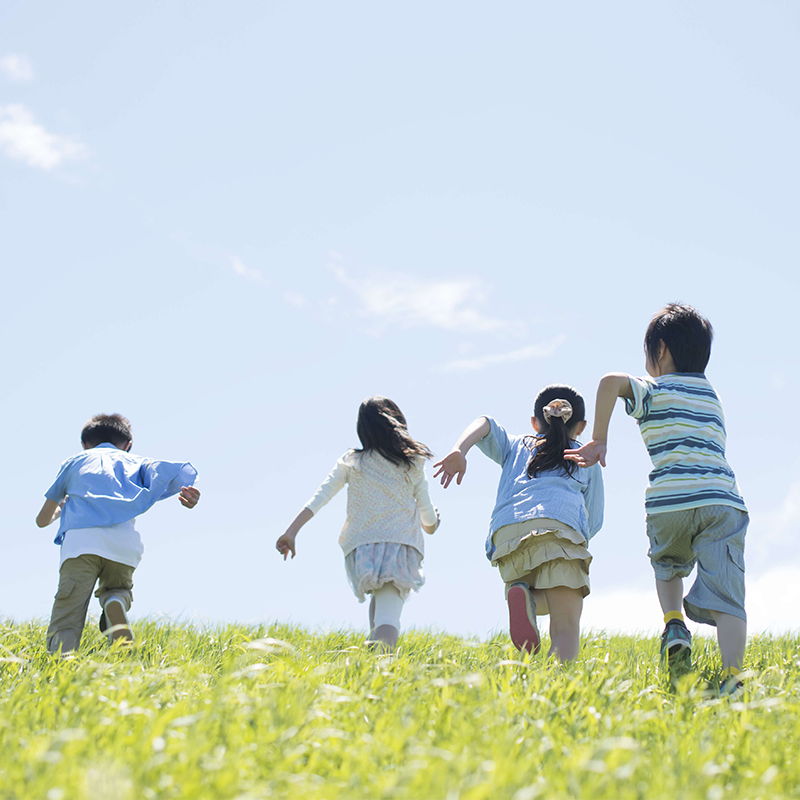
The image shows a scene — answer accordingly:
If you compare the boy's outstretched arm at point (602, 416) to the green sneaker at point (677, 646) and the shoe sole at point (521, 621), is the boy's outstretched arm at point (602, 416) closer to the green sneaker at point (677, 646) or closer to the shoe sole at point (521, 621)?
the shoe sole at point (521, 621)

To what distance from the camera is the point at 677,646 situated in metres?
4.80

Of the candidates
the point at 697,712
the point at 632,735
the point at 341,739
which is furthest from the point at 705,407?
the point at 341,739

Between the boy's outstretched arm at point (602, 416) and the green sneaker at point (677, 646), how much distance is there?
3.91ft

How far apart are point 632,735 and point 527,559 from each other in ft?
6.70

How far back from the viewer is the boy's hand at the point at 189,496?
6207 millimetres

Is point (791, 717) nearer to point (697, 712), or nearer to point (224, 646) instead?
point (697, 712)

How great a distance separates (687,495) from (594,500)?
97 cm

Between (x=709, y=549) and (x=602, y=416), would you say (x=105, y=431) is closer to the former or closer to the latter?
(x=602, y=416)

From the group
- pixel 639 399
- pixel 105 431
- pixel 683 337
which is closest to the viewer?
pixel 639 399

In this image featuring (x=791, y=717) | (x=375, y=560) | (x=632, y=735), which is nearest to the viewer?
(x=632, y=735)

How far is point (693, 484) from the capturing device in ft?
15.9

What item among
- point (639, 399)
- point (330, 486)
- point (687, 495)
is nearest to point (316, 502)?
point (330, 486)

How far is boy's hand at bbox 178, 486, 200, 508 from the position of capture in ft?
20.4

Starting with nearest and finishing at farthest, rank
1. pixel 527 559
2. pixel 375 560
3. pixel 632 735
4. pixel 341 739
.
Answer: pixel 341 739 < pixel 632 735 < pixel 527 559 < pixel 375 560
